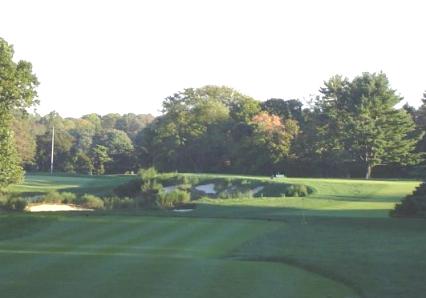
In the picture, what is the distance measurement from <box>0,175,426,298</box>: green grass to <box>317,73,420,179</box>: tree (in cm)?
4061

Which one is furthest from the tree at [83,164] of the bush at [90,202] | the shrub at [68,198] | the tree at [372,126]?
the bush at [90,202]

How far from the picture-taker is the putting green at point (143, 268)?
9102 millimetres

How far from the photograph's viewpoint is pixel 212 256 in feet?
43.5

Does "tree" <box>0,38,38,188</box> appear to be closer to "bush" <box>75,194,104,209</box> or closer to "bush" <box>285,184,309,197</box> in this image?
"bush" <box>75,194,104,209</box>

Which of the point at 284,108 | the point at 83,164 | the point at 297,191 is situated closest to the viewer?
the point at 297,191

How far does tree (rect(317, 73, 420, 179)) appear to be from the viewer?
6356 centimetres

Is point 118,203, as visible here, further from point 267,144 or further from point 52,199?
point 267,144

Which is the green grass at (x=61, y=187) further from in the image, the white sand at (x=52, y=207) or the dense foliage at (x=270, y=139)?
the white sand at (x=52, y=207)

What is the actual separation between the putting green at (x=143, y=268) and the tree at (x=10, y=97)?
15.7 metres

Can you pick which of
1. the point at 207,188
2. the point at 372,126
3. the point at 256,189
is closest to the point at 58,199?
the point at 207,188

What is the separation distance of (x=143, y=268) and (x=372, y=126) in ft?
183

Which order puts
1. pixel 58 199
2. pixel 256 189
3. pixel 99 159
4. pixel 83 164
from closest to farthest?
pixel 58 199, pixel 256 189, pixel 99 159, pixel 83 164

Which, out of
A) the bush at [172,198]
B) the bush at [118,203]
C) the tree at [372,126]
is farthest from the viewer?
the tree at [372,126]

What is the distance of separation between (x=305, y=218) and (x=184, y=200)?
51.6 feet
